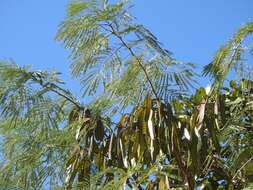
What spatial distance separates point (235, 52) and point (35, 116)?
985 millimetres

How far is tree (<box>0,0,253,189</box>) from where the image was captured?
269 centimetres

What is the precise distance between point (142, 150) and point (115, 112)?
23cm

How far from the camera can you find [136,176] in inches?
106

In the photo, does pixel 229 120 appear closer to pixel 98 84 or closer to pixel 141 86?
pixel 141 86

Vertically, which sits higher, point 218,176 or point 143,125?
point 143,125

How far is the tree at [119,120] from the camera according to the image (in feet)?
8.82

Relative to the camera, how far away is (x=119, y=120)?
9.48 feet

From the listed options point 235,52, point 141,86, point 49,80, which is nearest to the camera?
point 235,52

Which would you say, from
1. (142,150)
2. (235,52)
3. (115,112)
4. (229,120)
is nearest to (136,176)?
(142,150)

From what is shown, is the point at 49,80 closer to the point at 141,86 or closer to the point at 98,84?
the point at 98,84

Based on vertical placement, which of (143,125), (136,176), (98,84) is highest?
(98,84)

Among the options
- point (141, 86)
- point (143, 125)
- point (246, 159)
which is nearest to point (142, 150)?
point (143, 125)

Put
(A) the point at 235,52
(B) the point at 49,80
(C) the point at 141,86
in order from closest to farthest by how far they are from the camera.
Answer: (A) the point at 235,52 < (C) the point at 141,86 < (B) the point at 49,80

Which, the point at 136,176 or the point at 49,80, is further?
the point at 49,80
